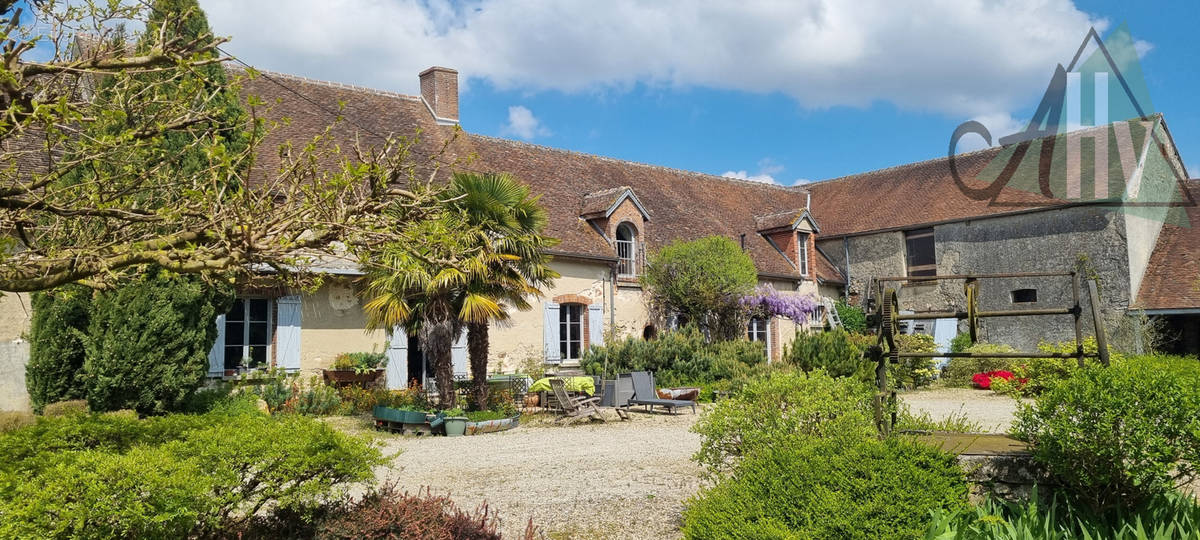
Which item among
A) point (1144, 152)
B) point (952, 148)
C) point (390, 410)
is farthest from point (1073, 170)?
point (390, 410)

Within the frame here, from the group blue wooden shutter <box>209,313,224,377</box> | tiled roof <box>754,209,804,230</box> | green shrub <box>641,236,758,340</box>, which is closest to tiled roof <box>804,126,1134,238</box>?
tiled roof <box>754,209,804,230</box>

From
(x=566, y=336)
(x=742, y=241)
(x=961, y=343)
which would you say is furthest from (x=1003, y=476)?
(x=742, y=241)

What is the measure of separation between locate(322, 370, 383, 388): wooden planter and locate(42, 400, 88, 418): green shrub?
4.08 metres

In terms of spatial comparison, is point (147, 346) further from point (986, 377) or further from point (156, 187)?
point (986, 377)

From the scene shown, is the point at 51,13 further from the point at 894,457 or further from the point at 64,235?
the point at 894,457

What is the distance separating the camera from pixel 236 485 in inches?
161

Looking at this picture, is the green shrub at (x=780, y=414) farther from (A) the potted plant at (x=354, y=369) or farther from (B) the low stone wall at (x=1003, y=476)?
(A) the potted plant at (x=354, y=369)

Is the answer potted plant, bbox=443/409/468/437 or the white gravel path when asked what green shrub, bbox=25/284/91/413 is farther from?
the white gravel path

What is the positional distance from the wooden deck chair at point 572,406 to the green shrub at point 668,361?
7.77 ft

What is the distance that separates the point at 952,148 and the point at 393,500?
2372 centimetres

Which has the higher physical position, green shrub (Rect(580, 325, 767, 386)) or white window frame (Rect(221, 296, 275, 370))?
white window frame (Rect(221, 296, 275, 370))

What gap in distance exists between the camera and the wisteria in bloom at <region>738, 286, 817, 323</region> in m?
18.5

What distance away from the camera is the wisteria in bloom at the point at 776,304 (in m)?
18.5

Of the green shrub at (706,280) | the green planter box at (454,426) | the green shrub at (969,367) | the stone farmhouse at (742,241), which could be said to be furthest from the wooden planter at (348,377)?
the green shrub at (969,367)
